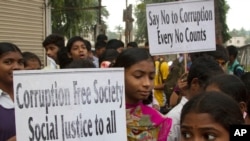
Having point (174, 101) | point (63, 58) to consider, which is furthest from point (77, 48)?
point (174, 101)

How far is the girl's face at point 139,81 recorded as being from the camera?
2994 millimetres

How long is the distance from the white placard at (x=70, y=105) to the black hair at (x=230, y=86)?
0.81 metres

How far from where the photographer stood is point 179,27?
4.81m

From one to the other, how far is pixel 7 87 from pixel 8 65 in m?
0.18

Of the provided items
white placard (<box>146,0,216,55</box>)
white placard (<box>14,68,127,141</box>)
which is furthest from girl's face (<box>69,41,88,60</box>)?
white placard (<box>14,68,127,141</box>)

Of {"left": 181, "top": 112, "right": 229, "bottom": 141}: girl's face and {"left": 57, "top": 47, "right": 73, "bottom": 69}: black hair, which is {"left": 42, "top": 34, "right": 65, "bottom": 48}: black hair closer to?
{"left": 57, "top": 47, "right": 73, "bottom": 69}: black hair

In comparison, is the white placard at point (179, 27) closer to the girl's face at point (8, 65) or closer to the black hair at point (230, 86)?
the black hair at point (230, 86)

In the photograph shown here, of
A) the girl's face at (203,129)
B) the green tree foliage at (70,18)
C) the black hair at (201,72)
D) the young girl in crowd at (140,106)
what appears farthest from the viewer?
the green tree foliage at (70,18)

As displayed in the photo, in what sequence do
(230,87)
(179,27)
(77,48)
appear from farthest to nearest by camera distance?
(77,48) < (179,27) < (230,87)

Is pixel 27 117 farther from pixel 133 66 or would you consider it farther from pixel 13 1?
pixel 13 1

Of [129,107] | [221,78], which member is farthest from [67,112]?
[221,78]

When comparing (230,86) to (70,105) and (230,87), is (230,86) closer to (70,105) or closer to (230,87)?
(230,87)

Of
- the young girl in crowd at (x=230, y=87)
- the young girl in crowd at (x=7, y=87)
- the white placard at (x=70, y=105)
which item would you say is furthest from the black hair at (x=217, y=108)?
the young girl in crowd at (x=7, y=87)

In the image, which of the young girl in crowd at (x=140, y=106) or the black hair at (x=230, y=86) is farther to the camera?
the black hair at (x=230, y=86)
